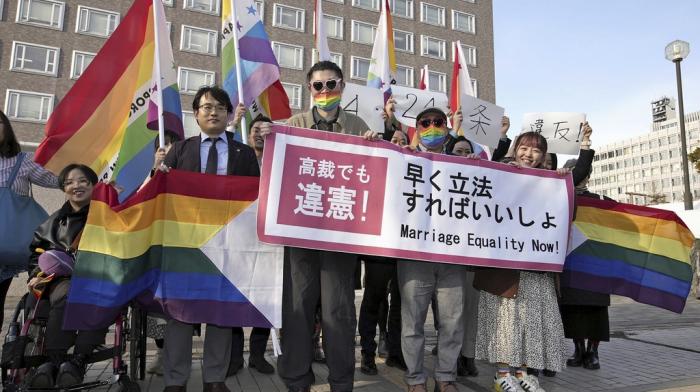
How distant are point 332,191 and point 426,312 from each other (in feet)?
3.90

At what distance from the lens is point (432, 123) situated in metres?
3.98

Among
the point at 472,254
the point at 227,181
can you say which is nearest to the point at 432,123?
the point at 472,254

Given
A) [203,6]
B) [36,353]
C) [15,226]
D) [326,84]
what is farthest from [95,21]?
[36,353]

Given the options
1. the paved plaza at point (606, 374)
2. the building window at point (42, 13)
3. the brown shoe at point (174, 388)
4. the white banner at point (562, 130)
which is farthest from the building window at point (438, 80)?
the brown shoe at point (174, 388)

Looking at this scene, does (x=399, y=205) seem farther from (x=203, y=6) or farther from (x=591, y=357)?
(x=203, y=6)

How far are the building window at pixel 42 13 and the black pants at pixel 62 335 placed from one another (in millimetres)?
27862

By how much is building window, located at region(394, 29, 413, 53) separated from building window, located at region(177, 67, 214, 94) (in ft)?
44.7

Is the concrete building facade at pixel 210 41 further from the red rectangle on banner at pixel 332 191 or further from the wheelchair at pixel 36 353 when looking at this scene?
the red rectangle on banner at pixel 332 191

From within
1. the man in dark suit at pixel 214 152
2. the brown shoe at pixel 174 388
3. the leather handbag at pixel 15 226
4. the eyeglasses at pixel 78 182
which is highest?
the man in dark suit at pixel 214 152

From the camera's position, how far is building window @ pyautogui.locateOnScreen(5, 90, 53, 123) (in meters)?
24.0

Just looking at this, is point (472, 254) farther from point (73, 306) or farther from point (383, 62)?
point (383, 62)

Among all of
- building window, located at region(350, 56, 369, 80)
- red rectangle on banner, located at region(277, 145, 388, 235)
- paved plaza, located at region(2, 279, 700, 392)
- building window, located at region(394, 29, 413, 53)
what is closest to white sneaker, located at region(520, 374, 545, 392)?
paved plaza, located at region(2, 279, 700, 392)

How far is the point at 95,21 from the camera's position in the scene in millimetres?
26328

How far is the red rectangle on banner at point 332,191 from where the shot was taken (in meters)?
3.48
